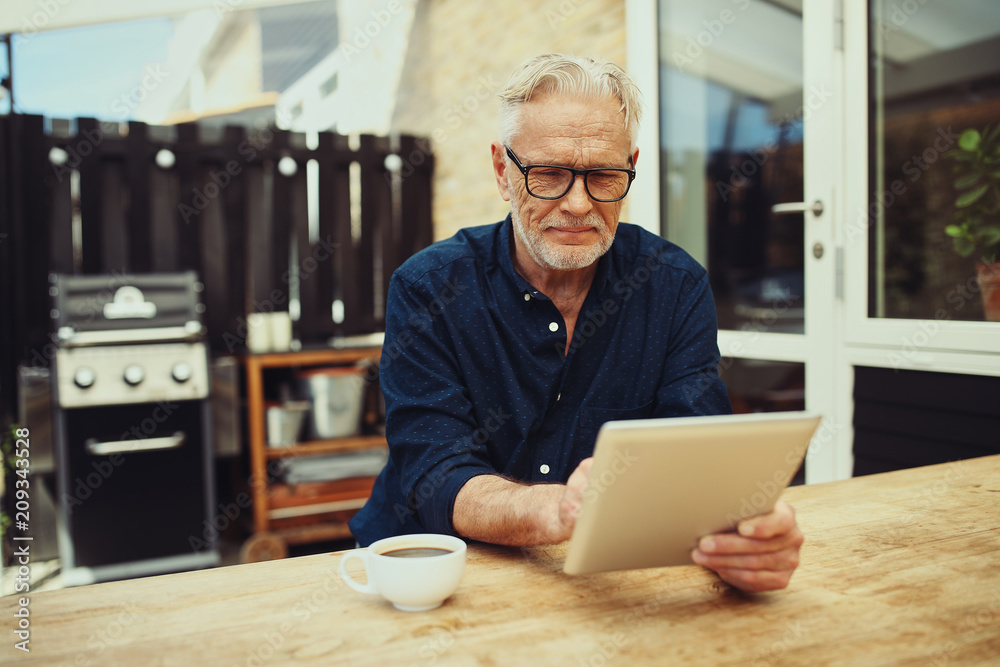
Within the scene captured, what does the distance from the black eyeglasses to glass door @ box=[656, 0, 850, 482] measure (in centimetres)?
133

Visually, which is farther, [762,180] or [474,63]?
[474,63]

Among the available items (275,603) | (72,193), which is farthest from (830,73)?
(72,193)

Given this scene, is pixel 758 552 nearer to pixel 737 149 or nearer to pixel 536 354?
pixel 536 354

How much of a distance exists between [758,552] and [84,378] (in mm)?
2721

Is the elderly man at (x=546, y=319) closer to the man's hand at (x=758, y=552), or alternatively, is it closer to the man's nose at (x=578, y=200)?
the man's nose at (x=578, y=200)

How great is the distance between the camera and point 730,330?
3.00m

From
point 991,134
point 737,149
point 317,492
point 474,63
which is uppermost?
point 474,63

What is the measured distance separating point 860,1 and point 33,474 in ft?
11.5

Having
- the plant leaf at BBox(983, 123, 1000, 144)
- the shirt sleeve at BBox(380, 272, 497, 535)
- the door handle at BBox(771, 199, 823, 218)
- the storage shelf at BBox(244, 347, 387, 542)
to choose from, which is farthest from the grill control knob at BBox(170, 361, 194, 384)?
the plant leaf at BBox(983, 123, 1000, 144)

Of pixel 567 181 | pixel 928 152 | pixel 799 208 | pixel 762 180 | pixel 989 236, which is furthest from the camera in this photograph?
pixel 762 180

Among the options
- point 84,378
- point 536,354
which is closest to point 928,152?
point 536,354

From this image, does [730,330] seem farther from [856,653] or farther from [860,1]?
[856,653]

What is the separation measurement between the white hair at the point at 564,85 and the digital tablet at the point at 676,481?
0.82m

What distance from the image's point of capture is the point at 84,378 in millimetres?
2812
